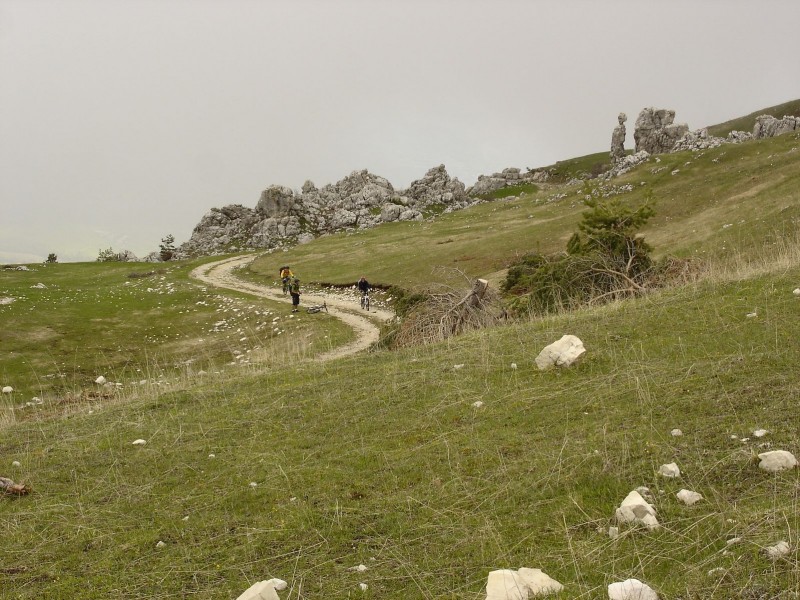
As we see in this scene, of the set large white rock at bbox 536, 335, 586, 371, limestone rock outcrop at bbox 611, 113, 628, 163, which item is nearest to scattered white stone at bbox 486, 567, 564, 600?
large white rock at bbox 536, 335, 586, 371

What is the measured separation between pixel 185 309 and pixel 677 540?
40.2m

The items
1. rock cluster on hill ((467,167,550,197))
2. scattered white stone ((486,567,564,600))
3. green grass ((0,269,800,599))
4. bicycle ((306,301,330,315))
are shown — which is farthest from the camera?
rock cluster on hill ((467,167,550,197))

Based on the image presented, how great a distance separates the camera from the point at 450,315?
758 inches

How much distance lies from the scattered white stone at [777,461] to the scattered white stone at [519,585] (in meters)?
2.74

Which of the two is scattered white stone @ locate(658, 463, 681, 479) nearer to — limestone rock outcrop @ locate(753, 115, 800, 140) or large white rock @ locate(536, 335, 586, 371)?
large white rock @ locate(536, 335, 586, 371)

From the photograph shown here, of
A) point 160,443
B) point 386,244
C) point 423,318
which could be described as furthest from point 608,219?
point 386,244

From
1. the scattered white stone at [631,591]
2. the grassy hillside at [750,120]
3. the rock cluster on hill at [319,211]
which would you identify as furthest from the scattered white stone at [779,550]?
the grassy hillside at [750,120]

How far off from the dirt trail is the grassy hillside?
132826mm

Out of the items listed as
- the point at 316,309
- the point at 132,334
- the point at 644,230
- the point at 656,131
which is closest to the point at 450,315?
the point at 316,309

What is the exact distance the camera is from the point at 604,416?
8258mm

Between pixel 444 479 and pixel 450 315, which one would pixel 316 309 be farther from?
pixel 444 479

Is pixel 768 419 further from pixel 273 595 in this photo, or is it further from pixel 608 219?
pixel 608 219

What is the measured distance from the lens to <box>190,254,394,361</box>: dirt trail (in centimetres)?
2530

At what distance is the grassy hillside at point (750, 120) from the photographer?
143 meters
